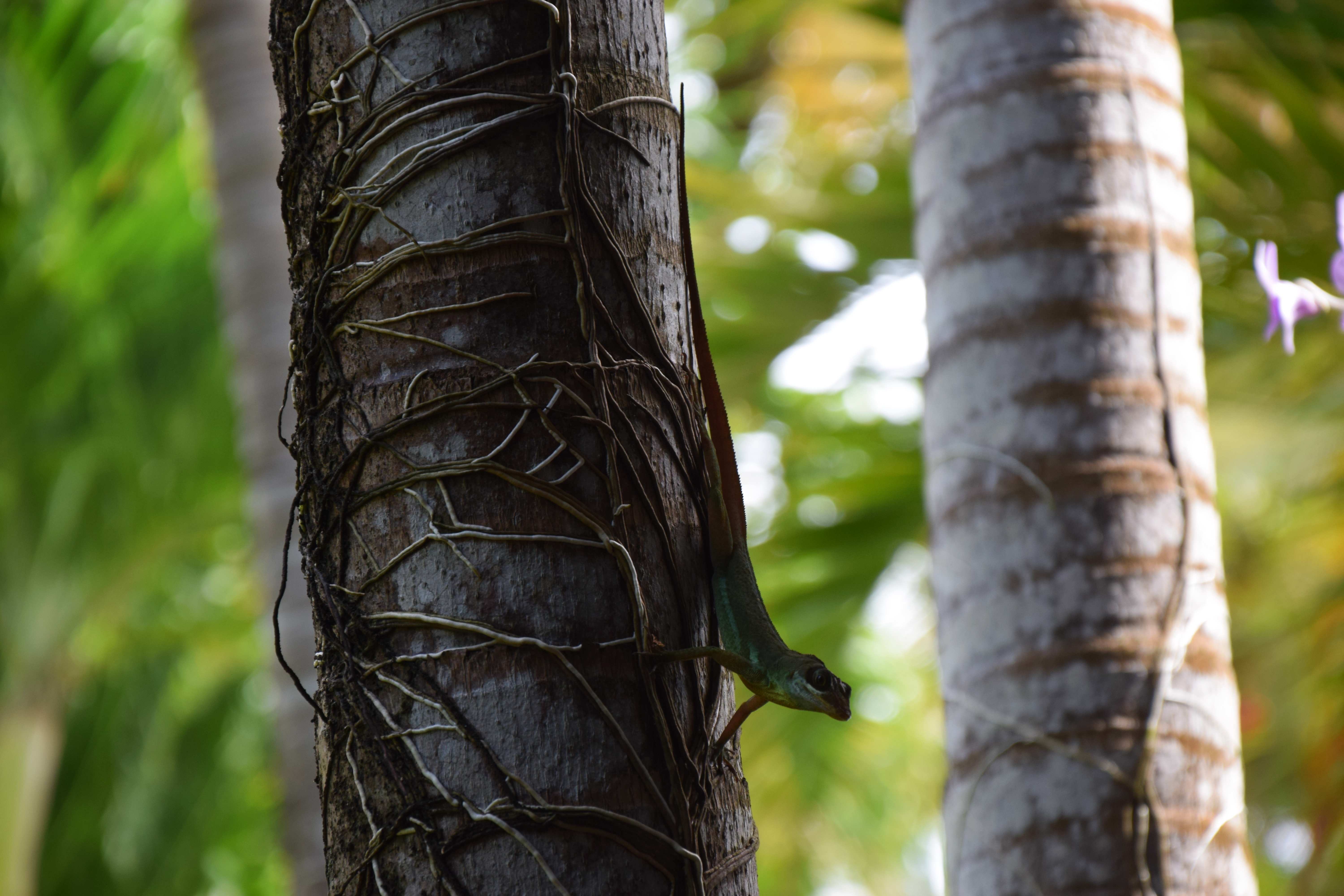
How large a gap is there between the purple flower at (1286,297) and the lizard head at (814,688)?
68cm

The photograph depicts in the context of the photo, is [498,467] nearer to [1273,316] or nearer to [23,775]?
[1273,316]

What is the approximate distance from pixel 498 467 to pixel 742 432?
5794 millimetres

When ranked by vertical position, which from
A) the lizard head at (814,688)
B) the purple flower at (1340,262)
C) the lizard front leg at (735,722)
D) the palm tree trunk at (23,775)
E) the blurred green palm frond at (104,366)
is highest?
the blurred green palm frond at (104,366)

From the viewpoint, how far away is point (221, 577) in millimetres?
11000

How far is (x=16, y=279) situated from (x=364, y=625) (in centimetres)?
627

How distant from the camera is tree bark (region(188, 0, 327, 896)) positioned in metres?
3.44

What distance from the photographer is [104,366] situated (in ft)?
21.8

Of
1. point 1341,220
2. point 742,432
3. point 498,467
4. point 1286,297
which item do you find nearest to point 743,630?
point 498,467

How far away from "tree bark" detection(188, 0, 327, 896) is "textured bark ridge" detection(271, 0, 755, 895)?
2467 mm

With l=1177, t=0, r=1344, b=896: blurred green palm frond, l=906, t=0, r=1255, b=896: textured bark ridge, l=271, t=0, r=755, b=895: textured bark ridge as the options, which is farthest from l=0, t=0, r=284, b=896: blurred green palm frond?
l=271, t=0, r=755, b=895: textured bark ridge

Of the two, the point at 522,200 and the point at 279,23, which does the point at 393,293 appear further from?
the point at 279,23

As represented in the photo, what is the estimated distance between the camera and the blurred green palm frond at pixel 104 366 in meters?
6.19

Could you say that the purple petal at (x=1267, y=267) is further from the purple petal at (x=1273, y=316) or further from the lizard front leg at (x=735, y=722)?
the lizard front leg at (x=735, y=722)

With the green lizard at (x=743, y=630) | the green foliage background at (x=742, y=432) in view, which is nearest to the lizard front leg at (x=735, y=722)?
the green lizard at (x=743, y=630)
